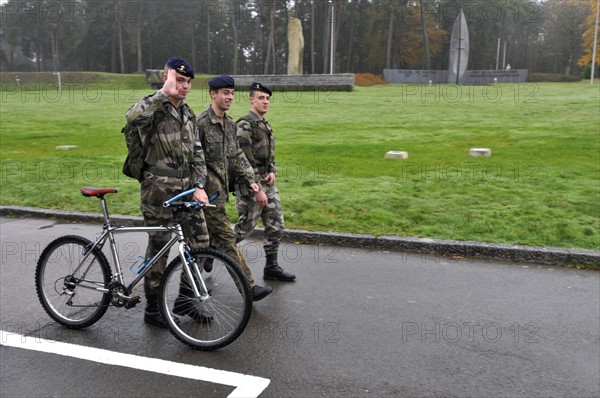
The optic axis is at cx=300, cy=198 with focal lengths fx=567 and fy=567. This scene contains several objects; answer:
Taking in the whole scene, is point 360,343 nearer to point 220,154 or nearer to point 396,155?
point 220,154

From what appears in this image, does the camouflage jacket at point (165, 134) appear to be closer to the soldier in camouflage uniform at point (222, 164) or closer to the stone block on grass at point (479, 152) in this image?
the soldier in camouflage uniform at point (222, 164)

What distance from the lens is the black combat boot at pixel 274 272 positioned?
6020 millimetres

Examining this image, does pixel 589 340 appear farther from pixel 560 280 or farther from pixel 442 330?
pixel 560 280

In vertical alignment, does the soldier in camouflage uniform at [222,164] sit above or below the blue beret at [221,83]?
below

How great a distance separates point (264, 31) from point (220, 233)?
269 ft

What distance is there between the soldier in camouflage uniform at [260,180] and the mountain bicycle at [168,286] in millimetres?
1305

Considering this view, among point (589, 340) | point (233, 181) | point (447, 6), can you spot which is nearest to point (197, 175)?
point (233, 181)

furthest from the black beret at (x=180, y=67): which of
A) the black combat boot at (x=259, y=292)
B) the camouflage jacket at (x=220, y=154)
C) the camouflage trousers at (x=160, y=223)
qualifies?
the black combat boot at (x=259, y=292)

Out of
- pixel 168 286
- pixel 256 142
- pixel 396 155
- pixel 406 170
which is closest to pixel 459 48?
pixel 396 155

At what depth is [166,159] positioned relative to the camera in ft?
15.1

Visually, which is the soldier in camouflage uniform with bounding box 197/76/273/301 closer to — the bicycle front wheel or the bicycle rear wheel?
the bicycle front wheel

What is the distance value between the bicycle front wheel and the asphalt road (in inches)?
5.7

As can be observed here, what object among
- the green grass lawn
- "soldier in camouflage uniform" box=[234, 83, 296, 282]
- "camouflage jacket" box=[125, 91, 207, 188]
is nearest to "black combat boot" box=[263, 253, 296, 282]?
"soldier in camouflage uniform" box=[234, 83, 296, 282]

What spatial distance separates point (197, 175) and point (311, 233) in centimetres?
291
